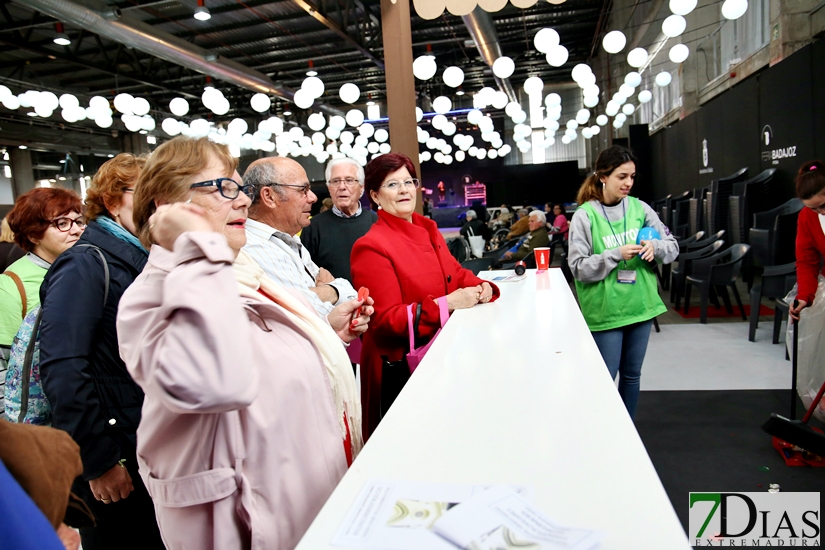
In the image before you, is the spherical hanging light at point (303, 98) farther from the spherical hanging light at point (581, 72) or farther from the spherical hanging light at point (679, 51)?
the spherical hanging light at point (679, 51)

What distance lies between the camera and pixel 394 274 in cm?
209

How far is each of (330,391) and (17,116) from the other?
18388 millimetres

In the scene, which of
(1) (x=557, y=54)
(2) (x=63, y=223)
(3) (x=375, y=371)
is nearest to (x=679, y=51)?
(1) (x=557, y=54)

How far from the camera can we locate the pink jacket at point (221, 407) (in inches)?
33.2

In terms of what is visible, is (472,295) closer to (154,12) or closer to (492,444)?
(492,444)

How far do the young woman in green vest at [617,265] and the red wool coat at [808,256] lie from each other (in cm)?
65

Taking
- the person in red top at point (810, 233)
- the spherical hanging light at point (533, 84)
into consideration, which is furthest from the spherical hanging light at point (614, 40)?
the person in red top at point (810, 233)

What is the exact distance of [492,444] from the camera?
3.48 ft

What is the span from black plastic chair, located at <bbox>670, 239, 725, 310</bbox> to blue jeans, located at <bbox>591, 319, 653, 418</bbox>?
394 centimetres

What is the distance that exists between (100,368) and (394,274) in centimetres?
100

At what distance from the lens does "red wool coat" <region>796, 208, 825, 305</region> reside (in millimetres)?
2732

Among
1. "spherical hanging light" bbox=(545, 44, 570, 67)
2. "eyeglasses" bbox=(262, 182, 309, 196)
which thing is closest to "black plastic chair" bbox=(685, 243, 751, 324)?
"spherical hanging light" bbox=(545, 44, 570, 67)

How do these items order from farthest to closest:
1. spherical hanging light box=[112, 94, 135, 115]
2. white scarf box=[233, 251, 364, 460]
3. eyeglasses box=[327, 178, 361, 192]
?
spherical hanging light box=[112, 94, 135, 115], eyeglasses box=[327, 178, 361, 192], white scarf box=[233, 251, 364, 460]

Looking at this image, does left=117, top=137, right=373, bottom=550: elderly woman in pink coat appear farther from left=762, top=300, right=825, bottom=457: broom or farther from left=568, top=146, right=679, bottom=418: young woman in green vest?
left=762, top=300, right=825, bottom=457: broom
